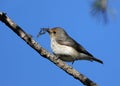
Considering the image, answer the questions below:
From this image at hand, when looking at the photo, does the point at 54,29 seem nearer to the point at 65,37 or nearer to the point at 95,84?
the point at 65,37

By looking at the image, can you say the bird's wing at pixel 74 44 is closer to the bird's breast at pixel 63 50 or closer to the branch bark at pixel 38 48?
the bird's breast at pixel 63 50

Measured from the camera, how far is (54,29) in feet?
24.2

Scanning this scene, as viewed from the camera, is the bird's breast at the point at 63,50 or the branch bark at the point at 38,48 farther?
the bird's breast at the point at 63,50

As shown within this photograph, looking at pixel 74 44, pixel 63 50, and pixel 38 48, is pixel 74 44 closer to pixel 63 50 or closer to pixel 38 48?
pixel 63 50

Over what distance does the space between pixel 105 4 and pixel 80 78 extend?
6.63ft

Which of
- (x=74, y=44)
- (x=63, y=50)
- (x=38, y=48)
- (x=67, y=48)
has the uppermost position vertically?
(x=74, y=44)

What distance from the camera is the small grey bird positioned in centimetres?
693

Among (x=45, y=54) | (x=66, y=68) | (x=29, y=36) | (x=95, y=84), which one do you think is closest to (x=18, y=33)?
(x=29, y=36)

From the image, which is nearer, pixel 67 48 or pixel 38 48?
pixel 38 48

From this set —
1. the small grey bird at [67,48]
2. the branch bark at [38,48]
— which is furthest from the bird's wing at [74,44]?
the branch bark at [38,48]

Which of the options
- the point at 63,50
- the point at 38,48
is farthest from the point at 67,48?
the point at 38,48

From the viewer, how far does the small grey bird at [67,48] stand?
693 centimetres

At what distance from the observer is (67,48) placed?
23.3 ft

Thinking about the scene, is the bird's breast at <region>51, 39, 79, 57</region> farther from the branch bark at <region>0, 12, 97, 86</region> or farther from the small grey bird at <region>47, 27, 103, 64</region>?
the branch bark at <region>0, 12, 97, 86</region>
